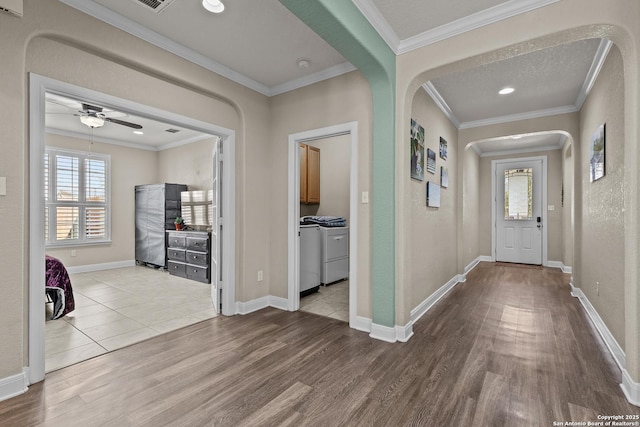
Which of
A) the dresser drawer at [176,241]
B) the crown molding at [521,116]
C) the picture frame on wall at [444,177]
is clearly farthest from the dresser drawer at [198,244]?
the crown molding at [521,116]

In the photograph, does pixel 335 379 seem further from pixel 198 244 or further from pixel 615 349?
pixel 198 244

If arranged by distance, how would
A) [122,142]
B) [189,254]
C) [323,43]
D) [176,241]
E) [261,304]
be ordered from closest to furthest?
[323,43] < [261,304] < [189,254] < [176,241] < [122,142]

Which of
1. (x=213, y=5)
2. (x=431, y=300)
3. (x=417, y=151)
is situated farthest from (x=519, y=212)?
(x=213, y=5)

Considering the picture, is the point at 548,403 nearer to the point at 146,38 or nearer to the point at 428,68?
the point at 428,68

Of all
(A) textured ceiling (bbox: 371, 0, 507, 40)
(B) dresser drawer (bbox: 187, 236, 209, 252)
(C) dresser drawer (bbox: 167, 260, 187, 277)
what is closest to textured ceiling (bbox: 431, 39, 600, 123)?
(A) textured ceiling (bbox: 371, 0, 507, 40)

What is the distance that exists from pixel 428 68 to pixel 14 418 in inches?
142

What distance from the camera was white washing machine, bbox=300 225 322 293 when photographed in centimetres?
395

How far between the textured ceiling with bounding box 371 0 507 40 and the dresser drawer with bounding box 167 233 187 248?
4619mm

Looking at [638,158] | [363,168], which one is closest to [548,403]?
[638,158]

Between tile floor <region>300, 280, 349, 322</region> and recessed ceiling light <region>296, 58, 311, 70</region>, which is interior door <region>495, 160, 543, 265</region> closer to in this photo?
tile floor <region>300, 280, 349, 322</region>

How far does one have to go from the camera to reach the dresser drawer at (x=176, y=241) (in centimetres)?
530

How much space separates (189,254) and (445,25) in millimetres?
4822

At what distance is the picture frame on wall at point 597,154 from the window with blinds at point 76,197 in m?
7.69

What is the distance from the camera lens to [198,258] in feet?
16.4
